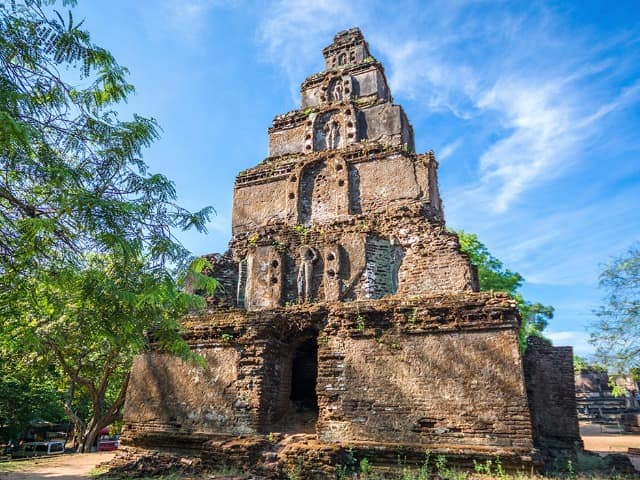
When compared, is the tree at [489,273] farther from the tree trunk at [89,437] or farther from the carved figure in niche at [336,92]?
the tree trunk at [89,437]

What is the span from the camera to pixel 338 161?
13.3 meters

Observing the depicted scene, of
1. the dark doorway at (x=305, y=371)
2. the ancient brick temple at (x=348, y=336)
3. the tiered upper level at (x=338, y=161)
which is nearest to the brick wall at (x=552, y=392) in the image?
the ancient brick temple at (x=348, y=336)

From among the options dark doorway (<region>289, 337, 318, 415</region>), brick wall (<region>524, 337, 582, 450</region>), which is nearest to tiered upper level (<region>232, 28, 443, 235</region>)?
dark doorway (<region>289, 337, 318, 415</region>)

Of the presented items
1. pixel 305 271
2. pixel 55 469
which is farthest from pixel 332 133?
pixel 55 469

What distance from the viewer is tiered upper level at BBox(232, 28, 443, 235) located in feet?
40.8

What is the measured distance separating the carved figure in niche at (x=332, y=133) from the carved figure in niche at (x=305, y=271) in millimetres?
3900

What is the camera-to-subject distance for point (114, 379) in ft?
64.6

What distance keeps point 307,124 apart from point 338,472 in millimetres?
10561

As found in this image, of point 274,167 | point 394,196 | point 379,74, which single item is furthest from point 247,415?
point 379,74

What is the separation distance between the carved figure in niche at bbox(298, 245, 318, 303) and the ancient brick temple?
0.12 feet

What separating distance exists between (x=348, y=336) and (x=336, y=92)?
9.47 meters

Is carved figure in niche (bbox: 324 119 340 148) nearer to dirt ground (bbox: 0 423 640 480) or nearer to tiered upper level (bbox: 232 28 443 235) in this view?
tiered upper level (bbox: 232 28 443 235)

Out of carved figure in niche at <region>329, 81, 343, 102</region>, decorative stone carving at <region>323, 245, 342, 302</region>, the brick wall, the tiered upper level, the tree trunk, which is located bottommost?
the tree trunk

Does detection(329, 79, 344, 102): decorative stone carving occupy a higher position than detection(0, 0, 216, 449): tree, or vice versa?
detection(329, 79, 344, 102): decorative stone carving
